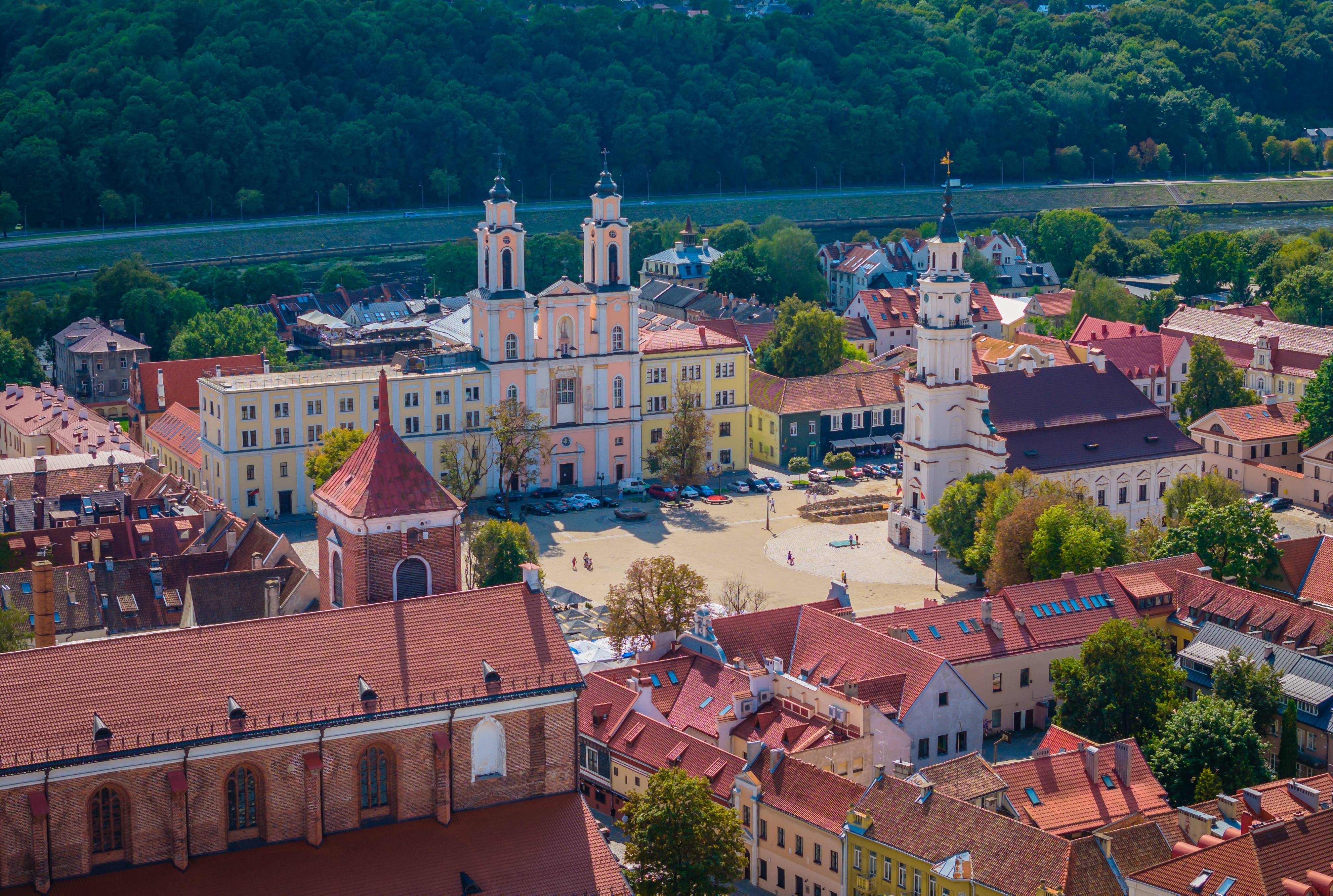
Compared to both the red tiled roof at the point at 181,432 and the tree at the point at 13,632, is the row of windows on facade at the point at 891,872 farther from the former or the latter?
the red tiled roof at the point at 181,432

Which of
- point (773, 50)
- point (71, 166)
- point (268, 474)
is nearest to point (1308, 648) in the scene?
point (268, 474)

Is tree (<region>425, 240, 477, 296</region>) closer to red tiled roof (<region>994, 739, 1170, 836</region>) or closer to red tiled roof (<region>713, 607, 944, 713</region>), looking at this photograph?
red tiled roof (<region>713, 607, 944, 713</region>)

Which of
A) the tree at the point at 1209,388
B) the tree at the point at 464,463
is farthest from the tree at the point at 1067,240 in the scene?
the tree at the point at 464,463

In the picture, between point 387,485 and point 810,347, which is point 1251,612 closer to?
point 387,485

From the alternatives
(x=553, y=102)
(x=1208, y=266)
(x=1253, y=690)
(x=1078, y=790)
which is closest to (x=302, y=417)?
(x=1253, y=690)

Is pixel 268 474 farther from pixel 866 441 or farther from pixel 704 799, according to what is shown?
pixel 704 799

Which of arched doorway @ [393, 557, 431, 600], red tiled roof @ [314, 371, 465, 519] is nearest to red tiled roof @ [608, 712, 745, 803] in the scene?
arched doorway @ [393, 557, 431, 600]
